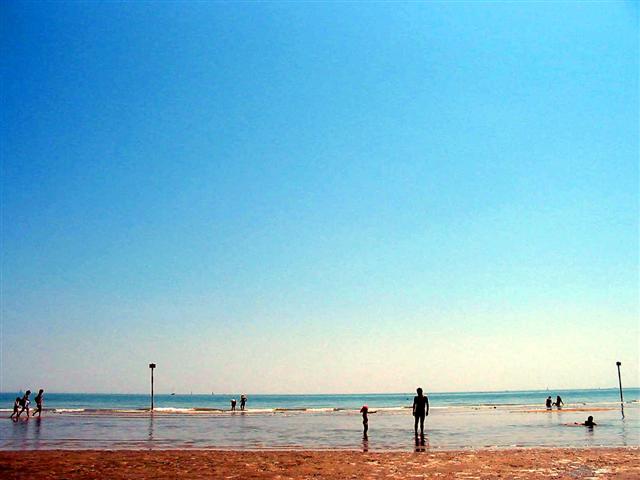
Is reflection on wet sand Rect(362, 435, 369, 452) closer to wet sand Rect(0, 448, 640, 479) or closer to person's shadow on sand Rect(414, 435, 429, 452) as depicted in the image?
wet sand Rect(0, 448, 640, 479)

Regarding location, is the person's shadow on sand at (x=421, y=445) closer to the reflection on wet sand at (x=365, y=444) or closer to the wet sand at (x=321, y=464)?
the wet sand at (x=321, y=464)

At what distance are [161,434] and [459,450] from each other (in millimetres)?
17850

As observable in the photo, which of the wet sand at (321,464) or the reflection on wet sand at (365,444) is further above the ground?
the wet sand at (321,464)

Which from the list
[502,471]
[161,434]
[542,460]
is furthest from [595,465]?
[161,434]

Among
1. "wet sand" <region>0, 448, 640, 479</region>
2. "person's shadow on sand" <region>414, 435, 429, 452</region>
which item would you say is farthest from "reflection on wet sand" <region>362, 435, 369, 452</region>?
"person's shadow on sand" <region>414, 435, 429, 452</region>

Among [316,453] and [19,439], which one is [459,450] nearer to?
[316,453]

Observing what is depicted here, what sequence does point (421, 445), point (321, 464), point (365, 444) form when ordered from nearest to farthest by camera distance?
1. point (321, 464)
2. point (421, 445)
3. point (365, 444)

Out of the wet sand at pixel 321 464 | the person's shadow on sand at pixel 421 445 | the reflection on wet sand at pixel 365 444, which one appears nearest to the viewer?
the wet sand at pixel 321 464

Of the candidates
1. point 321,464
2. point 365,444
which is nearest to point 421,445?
point 365,444

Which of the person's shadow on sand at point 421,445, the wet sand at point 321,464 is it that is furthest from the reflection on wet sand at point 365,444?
the person's shadow on sand at point 421,445

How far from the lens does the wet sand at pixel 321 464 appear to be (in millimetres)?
15125

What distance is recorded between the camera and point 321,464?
17125mm

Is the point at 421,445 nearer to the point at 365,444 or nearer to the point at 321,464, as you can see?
the point at 365,444

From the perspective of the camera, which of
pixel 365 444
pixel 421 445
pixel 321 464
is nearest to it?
pixel 321 464
